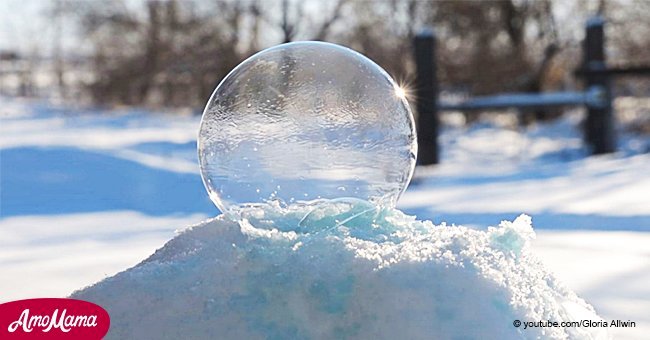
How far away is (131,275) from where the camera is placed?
235 cm

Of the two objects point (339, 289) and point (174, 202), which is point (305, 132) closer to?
point (339, 289)

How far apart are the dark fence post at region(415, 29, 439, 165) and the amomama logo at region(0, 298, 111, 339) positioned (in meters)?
6.58

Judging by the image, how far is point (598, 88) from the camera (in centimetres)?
895

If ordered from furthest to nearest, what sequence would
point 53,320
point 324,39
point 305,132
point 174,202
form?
point 324,39, point 174,202, point 305,132, point 53,320

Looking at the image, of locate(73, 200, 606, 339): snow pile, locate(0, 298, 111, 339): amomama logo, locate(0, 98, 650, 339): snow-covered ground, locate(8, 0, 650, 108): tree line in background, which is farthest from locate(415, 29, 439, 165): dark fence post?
locate(0, 298, 111, 339): amomama logo

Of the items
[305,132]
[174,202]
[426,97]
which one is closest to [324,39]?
[426,97]

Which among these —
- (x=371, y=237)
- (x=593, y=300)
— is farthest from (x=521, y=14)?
(x=371, y=237)

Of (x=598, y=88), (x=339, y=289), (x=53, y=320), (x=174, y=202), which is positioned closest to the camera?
(x=339, y=289)

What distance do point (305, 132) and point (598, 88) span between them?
7024mm

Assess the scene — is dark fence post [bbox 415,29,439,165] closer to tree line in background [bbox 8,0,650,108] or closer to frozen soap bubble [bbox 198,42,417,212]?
tree line in background [bbox 8,0,650,108]

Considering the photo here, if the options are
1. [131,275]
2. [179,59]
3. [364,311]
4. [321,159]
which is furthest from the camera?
[179,59]

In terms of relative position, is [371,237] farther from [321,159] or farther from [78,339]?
[78,339]

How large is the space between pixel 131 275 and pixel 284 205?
48 cm

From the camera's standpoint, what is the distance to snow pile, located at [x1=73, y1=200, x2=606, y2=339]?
2096 millimetres
